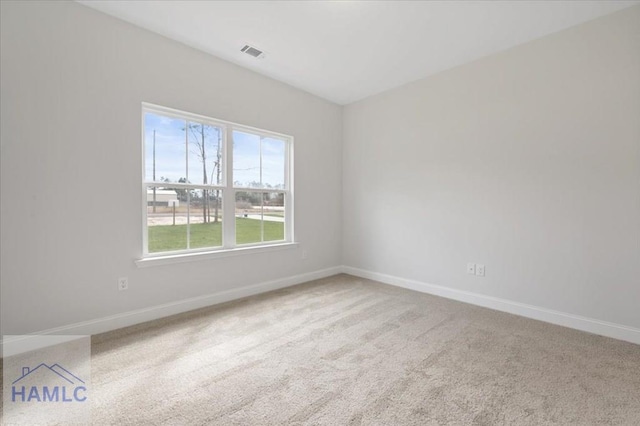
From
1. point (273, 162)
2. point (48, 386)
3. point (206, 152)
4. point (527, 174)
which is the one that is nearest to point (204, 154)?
point (206, 152)

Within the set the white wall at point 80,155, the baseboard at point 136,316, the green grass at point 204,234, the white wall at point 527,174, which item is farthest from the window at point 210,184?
the white wall at point 527,174

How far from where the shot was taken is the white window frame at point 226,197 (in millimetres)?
2771

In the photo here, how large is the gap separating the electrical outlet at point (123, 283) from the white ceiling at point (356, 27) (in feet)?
7.69

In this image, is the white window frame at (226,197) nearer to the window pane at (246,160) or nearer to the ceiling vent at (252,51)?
the window pane at (246,160)

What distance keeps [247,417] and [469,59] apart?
153 inches

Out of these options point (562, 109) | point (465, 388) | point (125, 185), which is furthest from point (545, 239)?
point (125, 185)

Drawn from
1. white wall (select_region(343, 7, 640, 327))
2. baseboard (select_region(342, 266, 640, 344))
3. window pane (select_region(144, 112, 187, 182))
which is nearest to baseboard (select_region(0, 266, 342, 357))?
window pane (select_region(144, 112, 187, 182))

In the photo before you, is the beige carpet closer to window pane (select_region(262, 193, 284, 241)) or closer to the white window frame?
the white window frame

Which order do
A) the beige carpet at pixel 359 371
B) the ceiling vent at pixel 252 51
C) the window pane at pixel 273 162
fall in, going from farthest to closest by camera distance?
1. the window pane at pixel 273 162
2. the ceiling vent at pixel 252 51
3. the beige carpet at pixel 359 371

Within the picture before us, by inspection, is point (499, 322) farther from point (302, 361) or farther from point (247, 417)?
point (247, 417)

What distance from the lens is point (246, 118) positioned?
3.46 metres

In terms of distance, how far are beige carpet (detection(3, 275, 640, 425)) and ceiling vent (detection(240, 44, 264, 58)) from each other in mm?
2769

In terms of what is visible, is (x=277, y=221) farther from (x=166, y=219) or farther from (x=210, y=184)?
(x=166, y=219)

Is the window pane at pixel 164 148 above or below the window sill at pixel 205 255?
above
